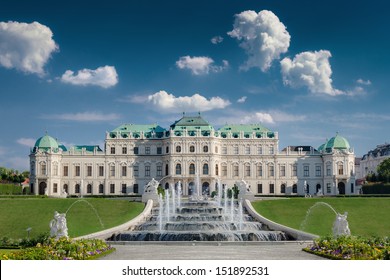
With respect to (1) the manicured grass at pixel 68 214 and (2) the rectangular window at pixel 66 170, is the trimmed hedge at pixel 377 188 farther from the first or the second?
(2) the rectangular window at pixel 66 170

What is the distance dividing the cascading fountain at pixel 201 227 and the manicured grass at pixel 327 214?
1.96 metres

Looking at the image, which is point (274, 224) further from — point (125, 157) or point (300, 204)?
point (125, 157)

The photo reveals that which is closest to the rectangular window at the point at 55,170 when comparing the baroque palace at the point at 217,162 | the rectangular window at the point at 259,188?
the baroque palace at the point at 217,162

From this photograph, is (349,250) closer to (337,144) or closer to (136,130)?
(337,144)

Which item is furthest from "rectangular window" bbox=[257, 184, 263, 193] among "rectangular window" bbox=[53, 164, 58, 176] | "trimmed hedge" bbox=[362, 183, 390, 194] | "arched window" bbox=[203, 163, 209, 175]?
"rectangular window" bbox=[53, 164, 58, 176]

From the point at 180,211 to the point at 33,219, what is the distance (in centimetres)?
1203

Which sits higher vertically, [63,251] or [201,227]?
[63,251]

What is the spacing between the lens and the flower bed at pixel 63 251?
15.0 m

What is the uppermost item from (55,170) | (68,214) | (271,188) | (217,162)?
(217,162)

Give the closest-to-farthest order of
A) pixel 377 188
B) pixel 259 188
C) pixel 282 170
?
pixel 377 188, pixel 259 188, pixel 282 170

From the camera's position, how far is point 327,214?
124 ft

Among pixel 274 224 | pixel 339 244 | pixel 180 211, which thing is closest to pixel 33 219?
pixel 180 211

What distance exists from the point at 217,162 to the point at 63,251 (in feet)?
190

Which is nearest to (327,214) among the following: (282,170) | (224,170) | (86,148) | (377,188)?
(377,188)
